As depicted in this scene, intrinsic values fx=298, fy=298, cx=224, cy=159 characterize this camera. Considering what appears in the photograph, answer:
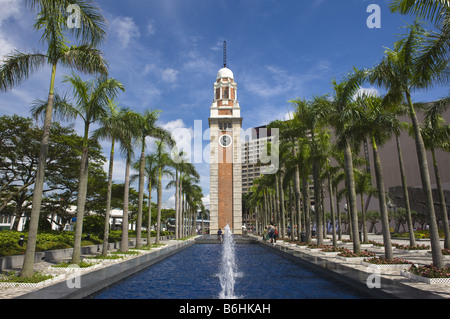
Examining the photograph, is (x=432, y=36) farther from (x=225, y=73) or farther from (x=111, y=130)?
(x=225, y=73)

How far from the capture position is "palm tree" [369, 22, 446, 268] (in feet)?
28.3

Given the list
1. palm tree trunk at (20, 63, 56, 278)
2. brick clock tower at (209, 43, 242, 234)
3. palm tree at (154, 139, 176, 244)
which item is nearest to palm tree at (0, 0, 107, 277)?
palm tree trunk at (20, 63, 56, 278)

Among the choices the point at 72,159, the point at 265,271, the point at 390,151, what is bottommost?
the point at 265,271

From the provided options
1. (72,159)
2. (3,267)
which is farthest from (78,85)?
(72,159)

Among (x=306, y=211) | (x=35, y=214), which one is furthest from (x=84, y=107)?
(x=306, y=211)

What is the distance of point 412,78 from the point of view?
9.42m

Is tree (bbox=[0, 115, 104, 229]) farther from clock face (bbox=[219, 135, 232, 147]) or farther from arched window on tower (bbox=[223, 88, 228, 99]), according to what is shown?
arched window on tower (bbox=[223, 88, 228, 99])

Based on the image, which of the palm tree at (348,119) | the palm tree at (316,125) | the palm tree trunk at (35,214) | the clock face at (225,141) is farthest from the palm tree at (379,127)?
the clock face at (225,141)

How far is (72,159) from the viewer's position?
23.2 meters

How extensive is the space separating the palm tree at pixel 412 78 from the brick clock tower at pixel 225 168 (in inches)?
1593

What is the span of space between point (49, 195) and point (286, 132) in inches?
887

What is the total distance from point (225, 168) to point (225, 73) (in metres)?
18.1

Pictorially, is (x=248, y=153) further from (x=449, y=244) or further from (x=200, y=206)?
(x=449, y=244)

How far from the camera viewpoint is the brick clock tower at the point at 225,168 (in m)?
50.1
